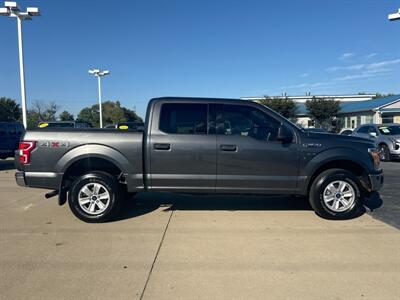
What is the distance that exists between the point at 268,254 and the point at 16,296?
9.08ft

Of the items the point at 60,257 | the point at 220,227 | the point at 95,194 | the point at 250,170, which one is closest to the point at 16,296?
the point at 60,257

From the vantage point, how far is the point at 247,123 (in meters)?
6.05

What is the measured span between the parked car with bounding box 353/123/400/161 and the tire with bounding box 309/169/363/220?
36.0ft

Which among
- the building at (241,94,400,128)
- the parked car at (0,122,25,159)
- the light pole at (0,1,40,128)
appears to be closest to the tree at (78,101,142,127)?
the building at (241,94,400,128)

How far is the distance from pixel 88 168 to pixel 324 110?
5016 cm

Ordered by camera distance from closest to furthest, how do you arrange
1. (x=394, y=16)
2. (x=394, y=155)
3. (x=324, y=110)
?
(x=394, y=155) → (x=394, y=16) → (x=324, y=110)

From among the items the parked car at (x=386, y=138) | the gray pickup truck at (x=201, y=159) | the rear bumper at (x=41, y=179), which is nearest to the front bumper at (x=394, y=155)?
the parked car at (x=386, y=138)

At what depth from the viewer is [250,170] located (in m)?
5.95

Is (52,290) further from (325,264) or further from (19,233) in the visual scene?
(325,264)

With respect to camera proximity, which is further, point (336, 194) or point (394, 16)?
point (394, 16)

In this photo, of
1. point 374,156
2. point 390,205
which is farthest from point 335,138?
point 390,205

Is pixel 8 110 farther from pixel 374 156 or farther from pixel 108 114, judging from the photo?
pixel 374 156

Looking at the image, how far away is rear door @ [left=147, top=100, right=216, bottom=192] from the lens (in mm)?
5898

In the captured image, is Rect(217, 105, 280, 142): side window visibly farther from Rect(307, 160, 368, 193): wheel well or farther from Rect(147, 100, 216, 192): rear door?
Rect(307, 160, 368, 193): wheel well
